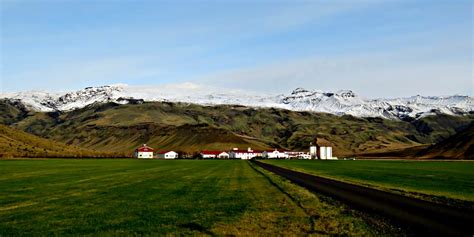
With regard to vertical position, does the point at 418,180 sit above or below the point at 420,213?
above

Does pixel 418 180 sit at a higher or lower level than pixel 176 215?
higher

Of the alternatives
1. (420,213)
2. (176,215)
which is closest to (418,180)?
(420,213)

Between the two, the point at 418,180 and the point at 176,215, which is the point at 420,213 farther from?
the point at 418,180

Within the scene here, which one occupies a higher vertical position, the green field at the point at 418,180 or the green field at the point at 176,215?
the green field at the point at 418,180

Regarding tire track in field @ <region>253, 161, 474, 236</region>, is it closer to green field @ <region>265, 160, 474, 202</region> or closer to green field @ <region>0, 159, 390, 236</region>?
green field @ <region>0, 159, 390, 236</region>

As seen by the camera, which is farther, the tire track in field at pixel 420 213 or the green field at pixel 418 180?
the green field at pixel 418 180

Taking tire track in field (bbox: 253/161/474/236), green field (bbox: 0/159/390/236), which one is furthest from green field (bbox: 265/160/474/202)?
green field (bbox: 0/159/390/236)

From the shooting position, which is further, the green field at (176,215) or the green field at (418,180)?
the green field at (418,180)

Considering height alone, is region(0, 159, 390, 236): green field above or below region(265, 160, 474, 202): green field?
below

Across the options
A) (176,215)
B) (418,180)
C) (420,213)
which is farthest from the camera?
(418,180)

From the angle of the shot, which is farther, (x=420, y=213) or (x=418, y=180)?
(x=418, y=180)

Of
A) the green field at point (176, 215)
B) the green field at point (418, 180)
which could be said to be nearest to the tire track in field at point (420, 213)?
the green field at point (176, 215)

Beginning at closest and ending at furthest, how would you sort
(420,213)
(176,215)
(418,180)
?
(176,215) → (420,213) → (418,180)

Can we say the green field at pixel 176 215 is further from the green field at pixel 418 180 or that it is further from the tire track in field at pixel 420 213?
the green field at pixel 418 180
